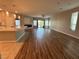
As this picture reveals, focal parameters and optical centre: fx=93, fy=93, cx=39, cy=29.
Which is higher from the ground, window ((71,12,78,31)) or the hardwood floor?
window ((71,12,78,31))

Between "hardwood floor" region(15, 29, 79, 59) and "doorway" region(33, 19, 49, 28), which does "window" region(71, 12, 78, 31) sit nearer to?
"hardwood floor" region(15, 29, 79, 59)

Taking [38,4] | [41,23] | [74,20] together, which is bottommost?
[41,23]

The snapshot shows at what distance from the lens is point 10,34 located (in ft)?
20.9

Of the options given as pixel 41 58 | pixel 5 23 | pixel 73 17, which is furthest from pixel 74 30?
pixel 5 23

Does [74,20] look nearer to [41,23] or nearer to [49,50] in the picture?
[49,50]

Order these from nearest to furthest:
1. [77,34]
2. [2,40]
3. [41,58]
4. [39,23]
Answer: [41,58] < [2,40] < [77,34] < [39,23]

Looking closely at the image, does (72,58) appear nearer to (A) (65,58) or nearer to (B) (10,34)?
(A) (65,58)

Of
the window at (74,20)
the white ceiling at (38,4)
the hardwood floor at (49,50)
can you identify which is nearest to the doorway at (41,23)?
the window at (74,20)

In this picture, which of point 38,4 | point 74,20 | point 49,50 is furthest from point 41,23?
point 49,50

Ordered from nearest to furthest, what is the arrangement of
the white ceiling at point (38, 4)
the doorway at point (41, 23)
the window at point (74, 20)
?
the white ceiling at point (38, 4)
the window at point (74, 20)
the doorway at point (41, 23)

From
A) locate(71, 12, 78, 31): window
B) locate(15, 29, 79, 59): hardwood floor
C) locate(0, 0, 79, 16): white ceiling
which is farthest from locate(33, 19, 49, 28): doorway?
locate(15, 29, 79, 59): hardwood floor

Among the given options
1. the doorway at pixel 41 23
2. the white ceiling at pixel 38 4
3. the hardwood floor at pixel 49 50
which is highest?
the white ceiling at pixel 38 4

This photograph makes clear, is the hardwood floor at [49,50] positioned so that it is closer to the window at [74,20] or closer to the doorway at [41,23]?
the window at [74,20]

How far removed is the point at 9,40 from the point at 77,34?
5.62 m
